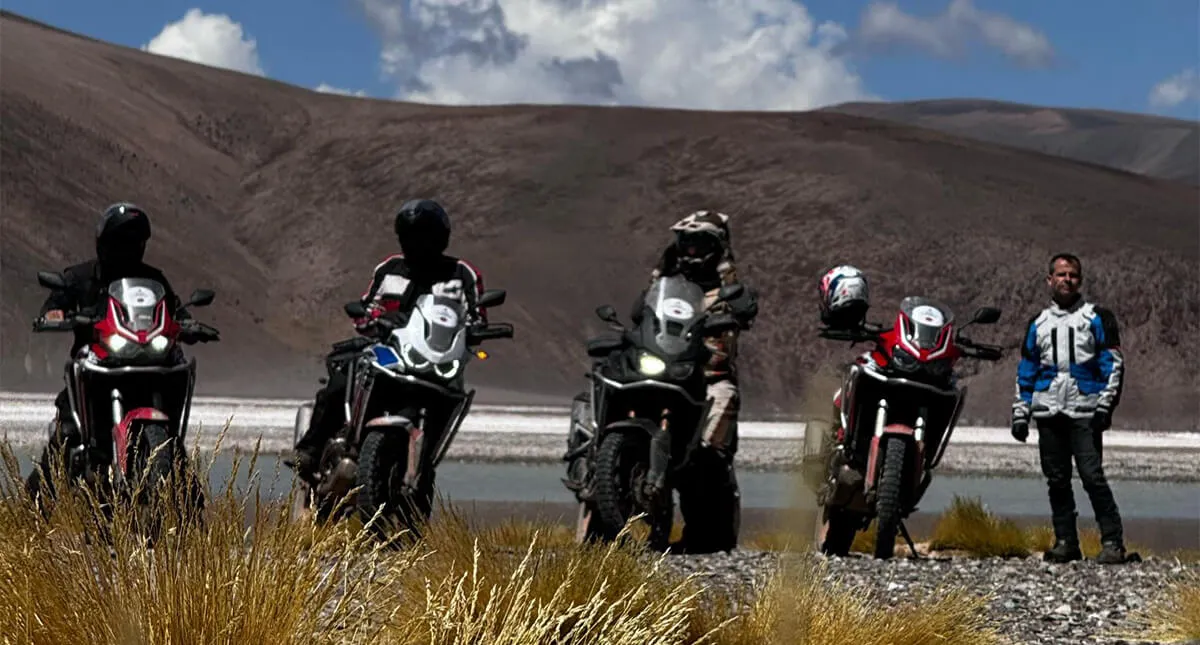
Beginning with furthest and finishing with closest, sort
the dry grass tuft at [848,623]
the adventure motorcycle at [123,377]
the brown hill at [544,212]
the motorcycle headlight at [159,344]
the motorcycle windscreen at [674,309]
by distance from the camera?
the brown hill at [544,212]
the motorcycle windscreen at [674,309]
the motorcycle headlight at [159,344]
the adventure motorcycle at [123,377]
the dry grass tuft at [848,623]

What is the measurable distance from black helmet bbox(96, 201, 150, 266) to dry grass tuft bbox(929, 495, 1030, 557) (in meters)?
5.60

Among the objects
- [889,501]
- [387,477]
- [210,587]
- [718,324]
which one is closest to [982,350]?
[889,501]

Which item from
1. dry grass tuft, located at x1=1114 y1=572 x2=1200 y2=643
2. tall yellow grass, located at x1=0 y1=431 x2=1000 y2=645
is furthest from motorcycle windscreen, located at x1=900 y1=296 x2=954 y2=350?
tall yellow grass, located at x1=0 y1=431 x2=1000 y2=645

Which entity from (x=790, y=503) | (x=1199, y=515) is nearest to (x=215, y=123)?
(x=1199, y=515)

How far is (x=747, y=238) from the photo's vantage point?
80.1 metres

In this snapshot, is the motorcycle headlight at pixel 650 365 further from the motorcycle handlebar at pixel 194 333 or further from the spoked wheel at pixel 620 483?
the motorcycle handlebar at pixel 194 333

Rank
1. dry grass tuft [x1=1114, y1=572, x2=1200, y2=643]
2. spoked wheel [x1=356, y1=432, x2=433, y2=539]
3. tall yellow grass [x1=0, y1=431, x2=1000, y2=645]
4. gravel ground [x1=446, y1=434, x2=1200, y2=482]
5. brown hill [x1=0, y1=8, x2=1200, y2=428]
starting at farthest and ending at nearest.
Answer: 1. brown hill [x1=0, y1=8, x2=1200, y2=428]
2. gravel ground [x1=446, y1=434, x2=1200, y2=482]
3. spoked wheel [x1=356, y1=432, x2=433, y2=539]
4. dry grass tuft [x1=1114, y1=572, x2=1200, y2=643]
5. tall yellow grass [x1=0, y1=431, x2=1000, y2=645]

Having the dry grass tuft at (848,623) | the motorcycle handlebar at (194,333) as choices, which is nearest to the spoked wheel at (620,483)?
the motorcycle handlebar at (194,333)

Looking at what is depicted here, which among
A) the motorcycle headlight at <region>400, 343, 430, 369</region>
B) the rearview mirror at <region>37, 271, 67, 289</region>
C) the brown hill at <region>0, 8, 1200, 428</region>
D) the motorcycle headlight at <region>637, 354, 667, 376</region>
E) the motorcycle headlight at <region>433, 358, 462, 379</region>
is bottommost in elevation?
the motorcycle headlight at <region>433, 358, 462, 379</region>

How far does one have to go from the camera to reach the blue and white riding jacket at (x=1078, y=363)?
9.77m

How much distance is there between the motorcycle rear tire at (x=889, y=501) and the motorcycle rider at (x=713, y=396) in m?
0.79

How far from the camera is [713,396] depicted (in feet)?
30.8

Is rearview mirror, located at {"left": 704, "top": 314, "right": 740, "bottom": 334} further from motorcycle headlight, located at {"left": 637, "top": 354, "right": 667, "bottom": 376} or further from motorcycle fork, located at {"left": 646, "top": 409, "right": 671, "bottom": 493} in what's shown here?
motorcycle fork, located at {"left": 646, "top": 409, "right": 671, "bottom": 493}

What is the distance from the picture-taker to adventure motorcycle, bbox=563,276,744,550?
8695 mm
